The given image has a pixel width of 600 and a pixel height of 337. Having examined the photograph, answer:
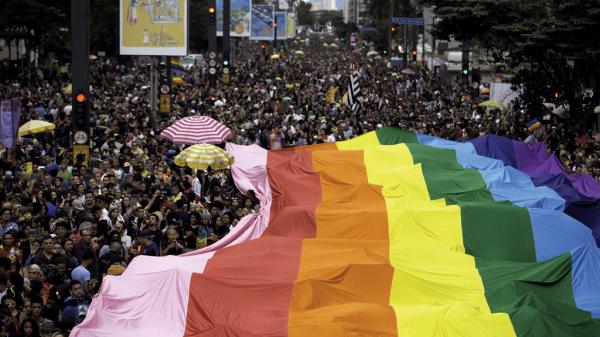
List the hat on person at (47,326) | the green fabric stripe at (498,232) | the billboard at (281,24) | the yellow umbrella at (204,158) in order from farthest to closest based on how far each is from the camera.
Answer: the billboard at (281,24)
the yellow umbrella at (204,158)
the green fabric stripe at (498,232)
the hat on person at (47,326)

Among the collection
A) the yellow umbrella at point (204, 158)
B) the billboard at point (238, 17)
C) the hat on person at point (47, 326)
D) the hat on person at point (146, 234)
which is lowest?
the hat on person at point (47, 326)

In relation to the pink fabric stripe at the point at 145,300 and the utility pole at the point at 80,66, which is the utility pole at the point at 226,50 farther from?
the pink fabric stripe at the point at 145,300

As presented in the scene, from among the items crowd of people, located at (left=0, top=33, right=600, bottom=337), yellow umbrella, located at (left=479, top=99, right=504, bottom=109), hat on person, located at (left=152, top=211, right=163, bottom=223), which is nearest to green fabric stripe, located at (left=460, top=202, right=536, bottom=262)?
crowd of people, located at (left=0, top=33, right=600, bottom=337)

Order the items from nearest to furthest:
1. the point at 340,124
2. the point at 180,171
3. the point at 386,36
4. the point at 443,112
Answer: the point at 180,171
the point at 340,124
the point at 443,112
the point at 386,36

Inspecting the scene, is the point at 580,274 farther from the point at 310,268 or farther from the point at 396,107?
the point at 396,107

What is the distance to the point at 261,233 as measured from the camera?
651 inches

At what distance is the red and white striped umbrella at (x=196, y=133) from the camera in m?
24.5

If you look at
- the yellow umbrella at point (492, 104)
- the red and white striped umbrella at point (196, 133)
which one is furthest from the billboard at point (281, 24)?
the red and white striped umbrella at point (196, 133)

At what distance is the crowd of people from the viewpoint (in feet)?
43.3

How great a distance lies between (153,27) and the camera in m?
33.2

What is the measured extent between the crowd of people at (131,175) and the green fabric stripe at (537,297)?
4.64 meters

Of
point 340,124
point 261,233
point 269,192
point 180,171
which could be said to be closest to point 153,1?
point 340,124

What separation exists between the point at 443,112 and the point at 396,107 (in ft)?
13.0

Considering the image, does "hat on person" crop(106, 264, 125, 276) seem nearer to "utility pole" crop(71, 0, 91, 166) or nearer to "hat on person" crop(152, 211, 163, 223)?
"hat on person" crop(152, 211, 163, 223)
